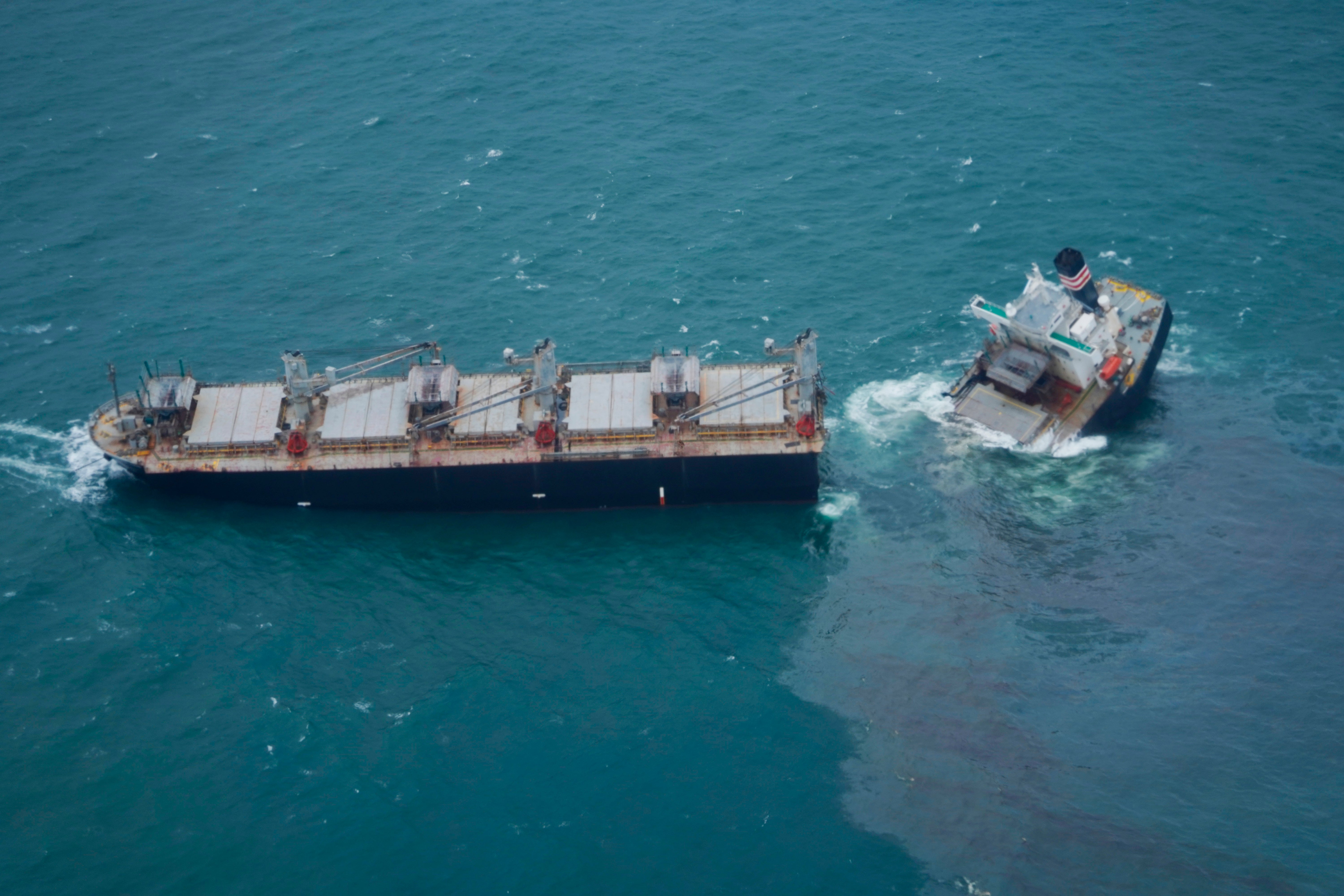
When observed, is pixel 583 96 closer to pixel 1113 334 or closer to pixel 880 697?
pixel 1113 334

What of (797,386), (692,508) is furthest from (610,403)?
(797,386)

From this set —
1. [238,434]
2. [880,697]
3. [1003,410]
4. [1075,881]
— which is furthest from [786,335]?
[1075,881]

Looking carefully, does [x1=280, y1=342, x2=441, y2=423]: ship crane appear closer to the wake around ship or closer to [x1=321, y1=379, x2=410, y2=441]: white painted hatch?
[x1=321, y1=379, x2=410, y2=441]: white painted hatch

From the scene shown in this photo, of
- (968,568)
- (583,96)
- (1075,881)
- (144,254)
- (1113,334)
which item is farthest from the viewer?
(583,96)

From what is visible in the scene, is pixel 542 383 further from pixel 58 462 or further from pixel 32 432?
pixel 32 432

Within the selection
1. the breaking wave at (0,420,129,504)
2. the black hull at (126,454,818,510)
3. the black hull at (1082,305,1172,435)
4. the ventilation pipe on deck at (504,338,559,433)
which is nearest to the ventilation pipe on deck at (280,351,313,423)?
the black hull at (126,454,818,510)

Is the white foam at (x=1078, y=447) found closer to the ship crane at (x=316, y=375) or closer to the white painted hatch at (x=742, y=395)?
the white painted hatch at (x=742, y=395)
